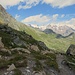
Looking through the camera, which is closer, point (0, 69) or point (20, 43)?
point (0, 69)

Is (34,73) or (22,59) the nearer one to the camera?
(34,73)

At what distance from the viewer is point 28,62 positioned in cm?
3875

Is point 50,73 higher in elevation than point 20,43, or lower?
lower

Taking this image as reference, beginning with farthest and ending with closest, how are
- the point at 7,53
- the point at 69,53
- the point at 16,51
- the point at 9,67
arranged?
the point at 69,53 → the point at 16,51 → the point at 7,53 → the point at 9,67

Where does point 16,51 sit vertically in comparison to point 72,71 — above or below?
above

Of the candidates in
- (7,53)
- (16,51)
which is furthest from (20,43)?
(7,53)

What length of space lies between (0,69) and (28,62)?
7.06 metres

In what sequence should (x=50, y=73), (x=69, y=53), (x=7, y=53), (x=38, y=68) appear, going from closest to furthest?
(x=38, y=68), (x=50, y=73), (x=7, y=53), (x=69, y=53)

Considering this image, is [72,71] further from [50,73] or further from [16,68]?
[16,68]

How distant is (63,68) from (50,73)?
29.1 feet

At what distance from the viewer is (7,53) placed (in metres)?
45.4

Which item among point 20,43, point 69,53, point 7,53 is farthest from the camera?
point 69,53

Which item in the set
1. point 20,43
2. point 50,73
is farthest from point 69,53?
point 50,73

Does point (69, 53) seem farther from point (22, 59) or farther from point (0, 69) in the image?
point (0, 69)
